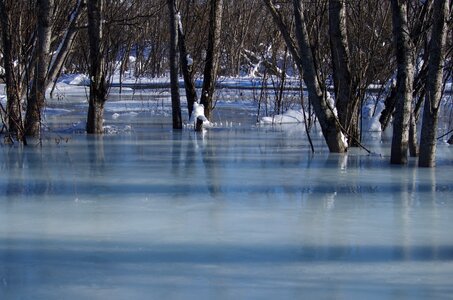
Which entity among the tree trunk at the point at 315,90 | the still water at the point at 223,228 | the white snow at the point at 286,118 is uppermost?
the tree trunk at the point at 315,90

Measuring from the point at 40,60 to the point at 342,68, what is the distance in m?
4.73

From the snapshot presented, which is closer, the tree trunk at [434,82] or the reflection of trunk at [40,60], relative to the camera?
the tree trunk at [434,82]

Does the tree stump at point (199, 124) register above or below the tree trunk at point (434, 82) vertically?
below

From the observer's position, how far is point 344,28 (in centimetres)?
1128

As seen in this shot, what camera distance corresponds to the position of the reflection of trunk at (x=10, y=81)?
11.8 metres

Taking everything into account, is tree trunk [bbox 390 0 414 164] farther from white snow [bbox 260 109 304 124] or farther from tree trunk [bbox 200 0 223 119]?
white snow [bbox 260 109 304 124]

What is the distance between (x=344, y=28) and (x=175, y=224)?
6.02 metres

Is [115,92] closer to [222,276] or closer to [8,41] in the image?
[8,41]

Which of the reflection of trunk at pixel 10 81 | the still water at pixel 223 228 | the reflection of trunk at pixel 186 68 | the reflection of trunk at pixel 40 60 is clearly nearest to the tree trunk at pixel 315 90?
the still water at pixel 223 228

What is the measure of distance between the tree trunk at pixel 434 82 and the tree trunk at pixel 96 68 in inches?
263

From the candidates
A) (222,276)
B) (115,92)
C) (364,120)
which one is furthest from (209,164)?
(115,92)

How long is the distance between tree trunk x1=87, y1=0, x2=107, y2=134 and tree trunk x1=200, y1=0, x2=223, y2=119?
230 cm

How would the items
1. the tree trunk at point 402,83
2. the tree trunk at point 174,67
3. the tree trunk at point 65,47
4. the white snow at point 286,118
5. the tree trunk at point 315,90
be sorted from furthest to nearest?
the white snow at point 286,118 < the tree trunk at point 174,67 < the tree trunk at point 65,47 < the tree trunk at point 315,90 < the tree trunk at point 402,83

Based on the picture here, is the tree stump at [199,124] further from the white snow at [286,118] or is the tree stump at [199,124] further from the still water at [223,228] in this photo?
the still water at [223,228]
